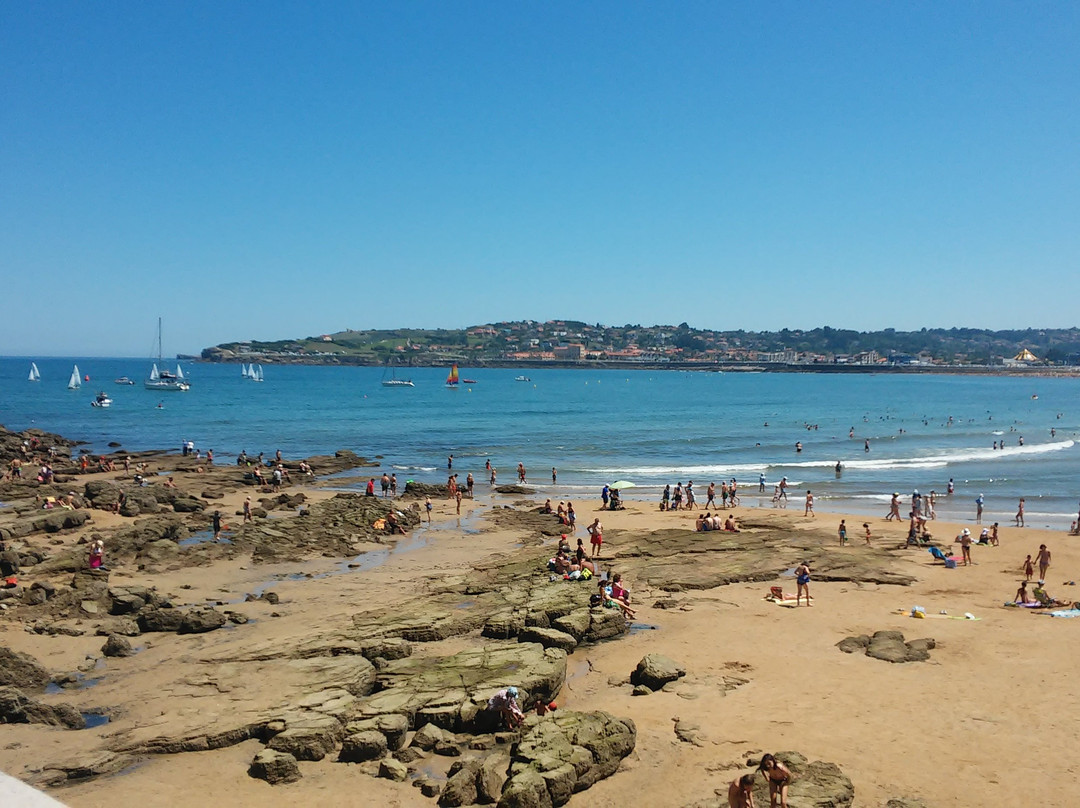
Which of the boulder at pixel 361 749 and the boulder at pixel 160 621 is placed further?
the boulder at pixel 160 621

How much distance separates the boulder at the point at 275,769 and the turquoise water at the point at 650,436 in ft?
91.8

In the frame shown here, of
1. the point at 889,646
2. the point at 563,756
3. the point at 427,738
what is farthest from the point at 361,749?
the point at 889,646

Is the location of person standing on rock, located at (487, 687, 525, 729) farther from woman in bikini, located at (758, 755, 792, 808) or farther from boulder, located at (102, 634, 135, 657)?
boulder, located at (102, 634, 135, 657)

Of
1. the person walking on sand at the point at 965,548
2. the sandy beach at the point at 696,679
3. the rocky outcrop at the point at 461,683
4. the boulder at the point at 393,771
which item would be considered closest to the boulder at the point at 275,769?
the sandy beach at the point at 696,679

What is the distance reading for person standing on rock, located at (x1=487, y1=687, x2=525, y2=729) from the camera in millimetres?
11758

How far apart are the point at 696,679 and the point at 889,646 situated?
177 inches

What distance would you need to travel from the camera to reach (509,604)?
58.3 feet

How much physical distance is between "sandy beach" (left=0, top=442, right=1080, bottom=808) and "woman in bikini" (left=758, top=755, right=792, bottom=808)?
103 centimetres

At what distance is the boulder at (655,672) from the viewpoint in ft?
44.8

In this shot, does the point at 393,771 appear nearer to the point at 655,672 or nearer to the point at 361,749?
the point at 361,749

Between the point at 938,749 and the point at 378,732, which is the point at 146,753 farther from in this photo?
the point at 938,749

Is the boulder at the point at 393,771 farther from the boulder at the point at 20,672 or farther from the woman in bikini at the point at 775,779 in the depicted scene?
the boulder at the point at 20,672

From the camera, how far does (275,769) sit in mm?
10664

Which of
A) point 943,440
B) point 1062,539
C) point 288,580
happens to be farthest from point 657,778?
point 943,440
